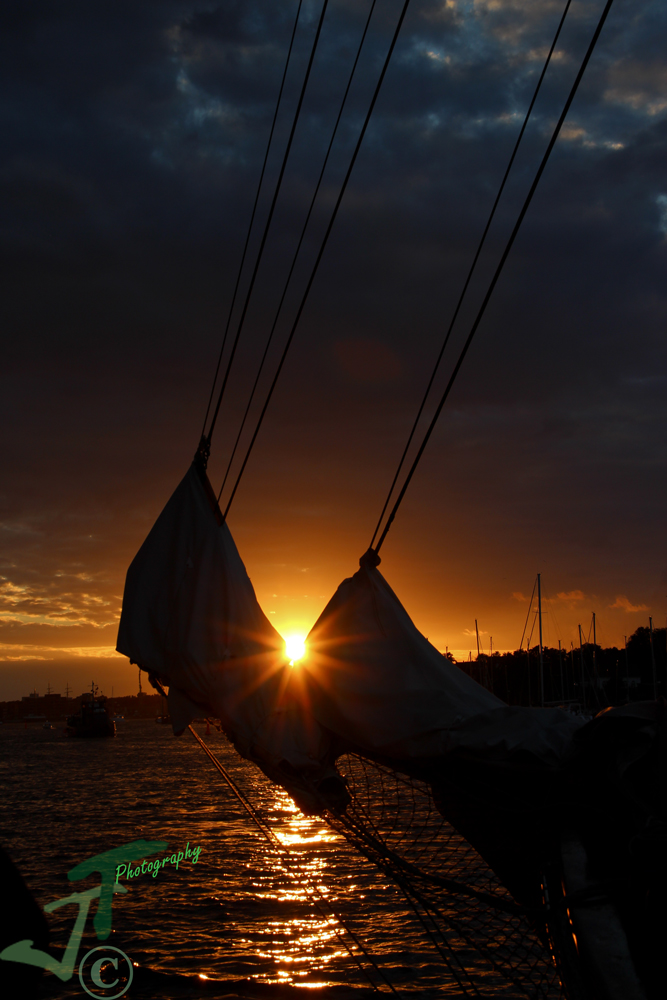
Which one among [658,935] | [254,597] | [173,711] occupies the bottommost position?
[658,935]

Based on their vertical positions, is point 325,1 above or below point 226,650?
above

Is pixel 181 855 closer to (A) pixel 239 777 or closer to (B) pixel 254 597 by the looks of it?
(B) pixel 254 597

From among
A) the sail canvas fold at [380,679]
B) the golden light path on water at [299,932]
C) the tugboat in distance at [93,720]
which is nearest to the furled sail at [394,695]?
the sail canvas fold at [380,679]

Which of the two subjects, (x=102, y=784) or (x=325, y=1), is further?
(x=102, y=784)

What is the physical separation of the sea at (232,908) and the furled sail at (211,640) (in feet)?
2.26

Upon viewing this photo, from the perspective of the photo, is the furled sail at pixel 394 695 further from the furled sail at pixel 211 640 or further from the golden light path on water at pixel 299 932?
the golden light path on water at pixel 299 932

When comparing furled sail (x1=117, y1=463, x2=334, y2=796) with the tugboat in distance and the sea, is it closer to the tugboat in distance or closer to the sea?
the sea

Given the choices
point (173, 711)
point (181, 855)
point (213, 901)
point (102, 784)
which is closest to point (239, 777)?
point (102, 784)

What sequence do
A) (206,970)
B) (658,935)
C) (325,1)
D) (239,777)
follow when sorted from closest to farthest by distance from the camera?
(658,935) → (325,1) → (206,970) → (239,777)

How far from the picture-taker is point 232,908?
1841cm

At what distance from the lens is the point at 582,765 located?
5379mm

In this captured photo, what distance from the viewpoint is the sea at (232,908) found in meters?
13.4

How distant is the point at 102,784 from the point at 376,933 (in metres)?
43.2

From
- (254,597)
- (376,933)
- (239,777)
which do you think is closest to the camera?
(254,597)
